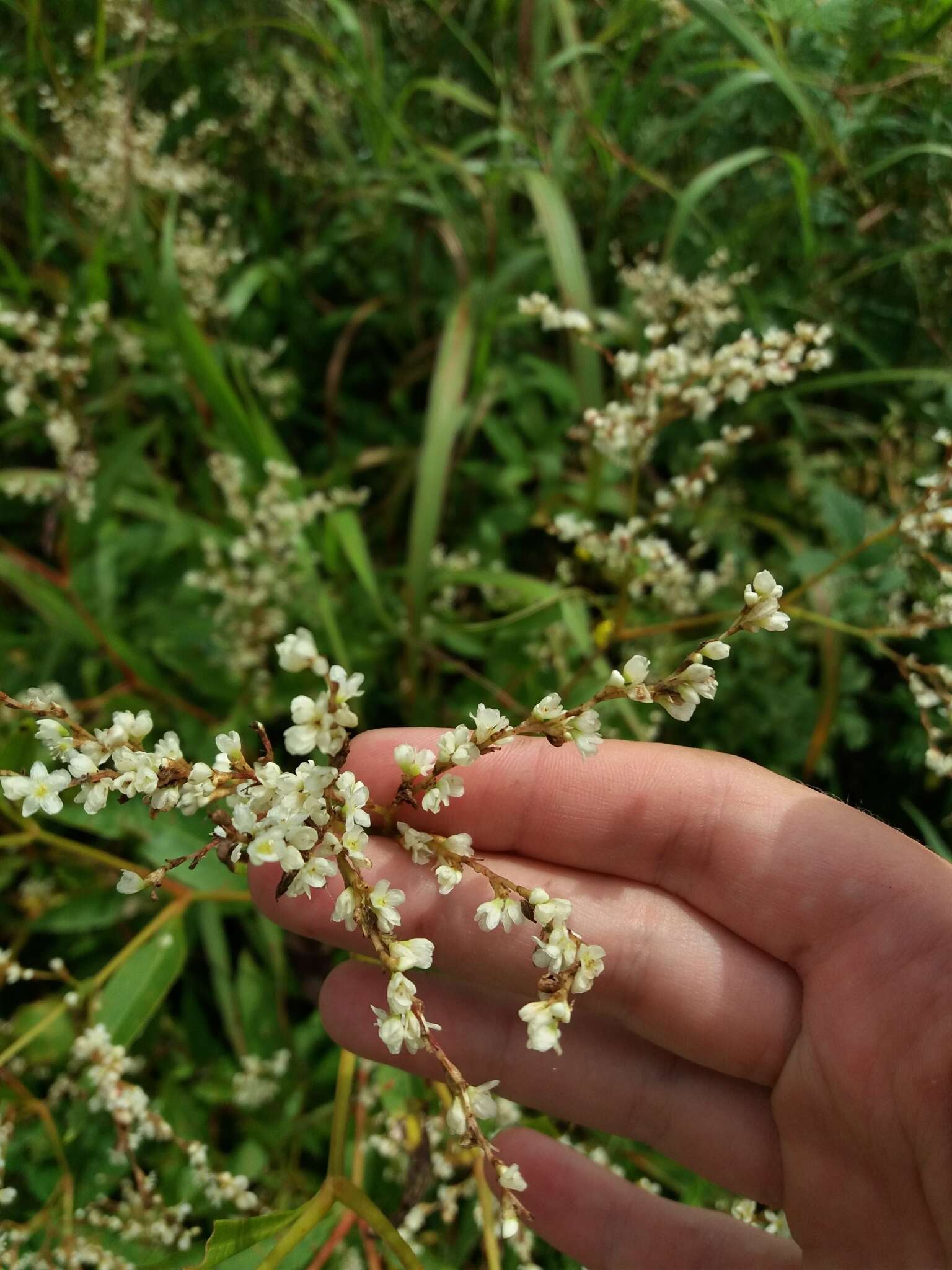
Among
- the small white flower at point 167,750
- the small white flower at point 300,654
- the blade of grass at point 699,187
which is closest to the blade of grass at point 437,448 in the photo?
the blade of grass at point 699,187

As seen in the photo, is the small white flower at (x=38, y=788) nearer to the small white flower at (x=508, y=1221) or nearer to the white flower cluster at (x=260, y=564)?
the small white flower at (x=508, y=1221)

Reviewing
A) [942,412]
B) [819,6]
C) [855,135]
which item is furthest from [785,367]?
[855,135]

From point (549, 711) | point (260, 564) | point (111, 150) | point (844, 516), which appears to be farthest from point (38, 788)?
point (111, 150)

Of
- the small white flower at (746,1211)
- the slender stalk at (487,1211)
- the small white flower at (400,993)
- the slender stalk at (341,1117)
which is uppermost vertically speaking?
the small white flower at (400,993)

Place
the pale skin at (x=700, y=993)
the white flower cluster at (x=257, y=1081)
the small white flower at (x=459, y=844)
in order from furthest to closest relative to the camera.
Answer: the white flower cluster at (x=257, y=1081), the pale skin at (x=700, y=993), the small white flower at (x=459, y=844)

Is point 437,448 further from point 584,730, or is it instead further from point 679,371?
point 584,730

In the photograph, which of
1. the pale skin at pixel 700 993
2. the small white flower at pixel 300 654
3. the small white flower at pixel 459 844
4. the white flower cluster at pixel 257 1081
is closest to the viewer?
the small white flower at pixel 300 654
